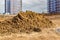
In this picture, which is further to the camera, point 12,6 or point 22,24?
point 12,6

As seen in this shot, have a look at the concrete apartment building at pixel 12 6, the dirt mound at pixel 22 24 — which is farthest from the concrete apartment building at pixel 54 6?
the dirt mound at pixel 22 24

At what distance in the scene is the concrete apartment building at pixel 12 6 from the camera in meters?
36.8

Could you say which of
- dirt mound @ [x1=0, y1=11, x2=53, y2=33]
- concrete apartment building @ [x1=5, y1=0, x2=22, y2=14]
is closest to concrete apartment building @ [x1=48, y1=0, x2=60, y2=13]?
concrete apartment building @ [x1=5, y1=0, x2=22, y2=14]

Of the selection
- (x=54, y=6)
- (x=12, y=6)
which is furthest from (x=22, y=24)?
(x=54, y=6)

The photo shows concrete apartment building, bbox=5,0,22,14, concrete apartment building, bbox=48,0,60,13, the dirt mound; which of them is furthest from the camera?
concrete apartment building, bbox=48,0,60,13

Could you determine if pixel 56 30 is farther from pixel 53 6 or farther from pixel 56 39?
pixel 53 6

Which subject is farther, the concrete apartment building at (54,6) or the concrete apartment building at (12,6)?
the concrete apartment building at (54,6)

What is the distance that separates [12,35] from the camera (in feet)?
25.1

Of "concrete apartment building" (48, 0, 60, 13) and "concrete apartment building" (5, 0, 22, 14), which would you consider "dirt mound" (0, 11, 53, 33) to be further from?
"concrete apartment building" (48, 0, 60, 13)

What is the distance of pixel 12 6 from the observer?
37.9 m

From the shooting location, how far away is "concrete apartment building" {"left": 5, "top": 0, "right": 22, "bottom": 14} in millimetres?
36822

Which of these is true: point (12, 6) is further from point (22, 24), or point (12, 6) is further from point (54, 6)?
point (22, 24)

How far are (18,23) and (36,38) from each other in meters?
1.80

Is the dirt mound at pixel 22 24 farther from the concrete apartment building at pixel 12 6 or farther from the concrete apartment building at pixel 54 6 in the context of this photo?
the concrete apartment building at pixel 54 6
